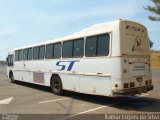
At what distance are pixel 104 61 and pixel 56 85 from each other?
481cm

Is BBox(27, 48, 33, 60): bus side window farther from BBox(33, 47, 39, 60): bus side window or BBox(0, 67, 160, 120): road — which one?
BBox(0, 67, 160, 120): road

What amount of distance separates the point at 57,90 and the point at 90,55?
381 centimetres

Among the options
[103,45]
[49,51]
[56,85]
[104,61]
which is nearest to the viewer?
[104,61]

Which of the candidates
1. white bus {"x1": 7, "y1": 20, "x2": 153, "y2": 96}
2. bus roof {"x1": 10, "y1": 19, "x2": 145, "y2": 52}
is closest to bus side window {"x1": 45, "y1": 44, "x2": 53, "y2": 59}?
white bus {"x1": 7, "y1": 20, "x2": 153, "y2": 96}

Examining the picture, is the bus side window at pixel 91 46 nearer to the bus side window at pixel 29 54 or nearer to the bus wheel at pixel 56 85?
the bus wheel at pixel 56 85

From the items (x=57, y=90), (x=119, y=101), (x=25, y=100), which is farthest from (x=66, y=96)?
(x=119, y=101)

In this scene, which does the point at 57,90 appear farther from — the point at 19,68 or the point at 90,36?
the point at 19,68

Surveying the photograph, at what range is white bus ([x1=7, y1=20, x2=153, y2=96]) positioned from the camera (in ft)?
38.2

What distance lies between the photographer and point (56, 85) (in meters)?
16.2

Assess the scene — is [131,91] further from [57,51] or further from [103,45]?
[57,51]

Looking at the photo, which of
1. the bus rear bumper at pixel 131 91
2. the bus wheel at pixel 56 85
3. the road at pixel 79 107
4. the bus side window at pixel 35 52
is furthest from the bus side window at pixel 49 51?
the bus rear bumper at pixel 131 91

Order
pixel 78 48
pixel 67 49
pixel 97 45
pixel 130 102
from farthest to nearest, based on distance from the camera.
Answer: pixel 67 49 → pixel 78 48 → pixel 130 102 → pixel 97 45

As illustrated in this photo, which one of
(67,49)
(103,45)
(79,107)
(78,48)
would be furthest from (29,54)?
(79,107)

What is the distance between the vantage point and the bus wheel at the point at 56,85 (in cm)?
1570
